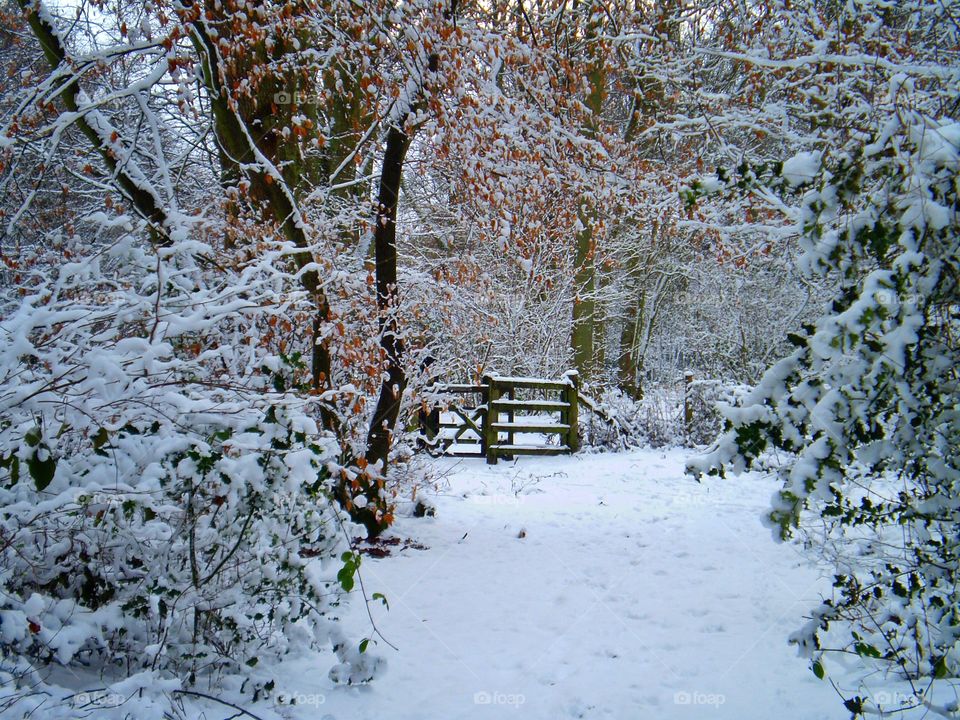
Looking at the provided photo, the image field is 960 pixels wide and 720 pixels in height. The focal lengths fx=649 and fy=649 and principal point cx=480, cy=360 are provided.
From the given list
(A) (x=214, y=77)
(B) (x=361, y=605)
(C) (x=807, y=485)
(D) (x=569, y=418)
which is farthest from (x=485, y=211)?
(D) (x=569, y=418)

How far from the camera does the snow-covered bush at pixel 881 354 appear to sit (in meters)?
1.96

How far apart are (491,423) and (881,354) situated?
27.2ft

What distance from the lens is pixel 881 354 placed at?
6.63 feet

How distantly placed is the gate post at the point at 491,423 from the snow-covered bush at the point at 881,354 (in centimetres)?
771

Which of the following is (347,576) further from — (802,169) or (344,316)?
(344,316)

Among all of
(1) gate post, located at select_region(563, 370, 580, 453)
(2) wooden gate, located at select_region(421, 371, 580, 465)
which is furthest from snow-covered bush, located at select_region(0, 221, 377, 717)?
(1) gate post, located at select_region(563, 370, 580, 453)

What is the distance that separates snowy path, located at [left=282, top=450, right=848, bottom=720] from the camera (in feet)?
10.4

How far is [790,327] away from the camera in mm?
13953

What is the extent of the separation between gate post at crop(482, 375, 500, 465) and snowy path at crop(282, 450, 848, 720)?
2.57 metres

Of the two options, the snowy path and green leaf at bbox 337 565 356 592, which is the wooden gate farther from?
green leaf at bbox 337 565 356 592

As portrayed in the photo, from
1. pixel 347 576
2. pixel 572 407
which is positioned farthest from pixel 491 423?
pixel 347 576

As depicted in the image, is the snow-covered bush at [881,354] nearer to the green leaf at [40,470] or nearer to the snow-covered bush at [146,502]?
the snow-covered bush at [146,502]

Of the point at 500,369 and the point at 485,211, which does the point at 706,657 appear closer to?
the point at 485,211

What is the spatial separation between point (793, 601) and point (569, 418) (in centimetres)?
642
